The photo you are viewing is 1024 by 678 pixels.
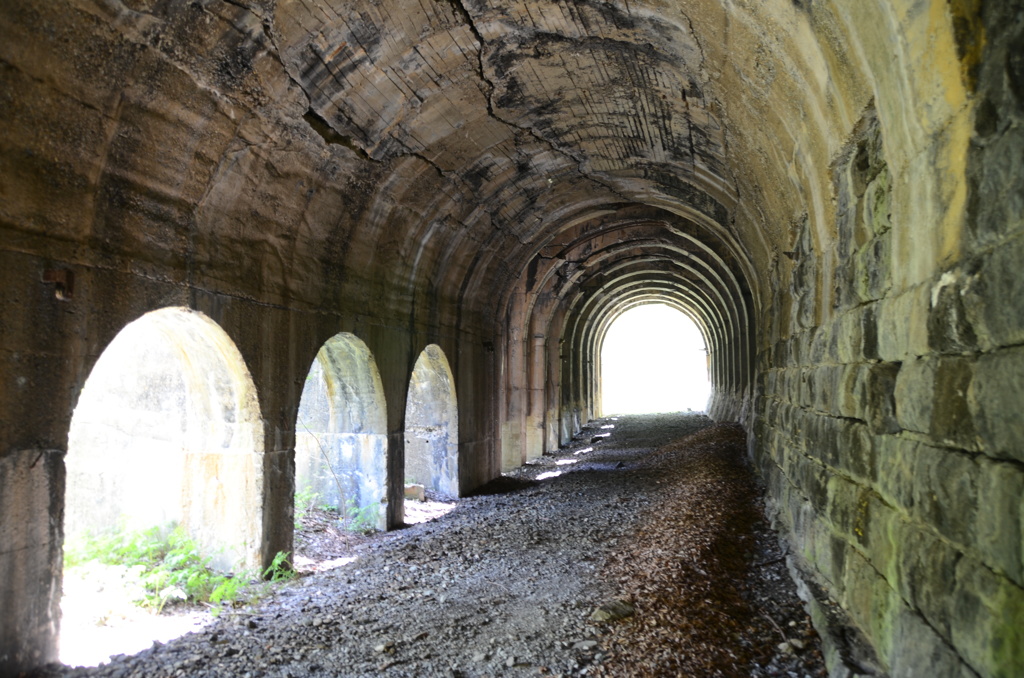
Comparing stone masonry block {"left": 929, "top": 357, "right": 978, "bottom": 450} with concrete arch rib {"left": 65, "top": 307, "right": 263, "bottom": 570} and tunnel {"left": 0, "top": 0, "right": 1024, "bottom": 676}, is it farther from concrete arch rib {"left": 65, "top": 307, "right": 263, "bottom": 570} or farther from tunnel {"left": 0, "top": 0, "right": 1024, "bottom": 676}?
concrete arch rib {"left": 65, "top": 307, "right": 263, "bottom": 570}

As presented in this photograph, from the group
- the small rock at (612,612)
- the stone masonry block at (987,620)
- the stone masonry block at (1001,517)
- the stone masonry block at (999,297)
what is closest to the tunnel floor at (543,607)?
the small rock at (612,612)

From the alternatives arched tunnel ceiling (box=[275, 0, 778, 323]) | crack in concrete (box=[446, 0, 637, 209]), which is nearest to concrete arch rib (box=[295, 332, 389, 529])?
arched tunnel ceiling (box=[275, 0, 778, 323])

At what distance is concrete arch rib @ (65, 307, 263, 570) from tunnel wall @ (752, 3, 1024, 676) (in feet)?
16.4

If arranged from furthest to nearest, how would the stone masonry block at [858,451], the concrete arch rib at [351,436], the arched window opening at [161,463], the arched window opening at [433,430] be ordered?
the arched window opening at [433,430] → the concrete arch rib at [351,436] → the arched window opening at [161,463] → the stone masonry block at [858,451]

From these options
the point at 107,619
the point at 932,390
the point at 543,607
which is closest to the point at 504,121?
the point at 543,607

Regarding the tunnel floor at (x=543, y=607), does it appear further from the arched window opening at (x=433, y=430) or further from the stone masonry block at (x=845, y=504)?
the arched window opening at (x=433, y=430)

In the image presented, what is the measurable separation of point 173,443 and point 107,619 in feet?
6.14

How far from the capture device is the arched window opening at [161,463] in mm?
6055

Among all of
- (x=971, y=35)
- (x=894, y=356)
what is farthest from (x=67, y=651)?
(x=971, y=35)

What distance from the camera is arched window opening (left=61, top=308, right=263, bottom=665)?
238 inches

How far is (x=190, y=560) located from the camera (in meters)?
6.69

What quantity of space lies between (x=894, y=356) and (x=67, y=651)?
567 cm

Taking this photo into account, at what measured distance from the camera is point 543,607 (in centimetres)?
563

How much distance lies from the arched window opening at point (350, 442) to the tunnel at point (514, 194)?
53 millimetres
